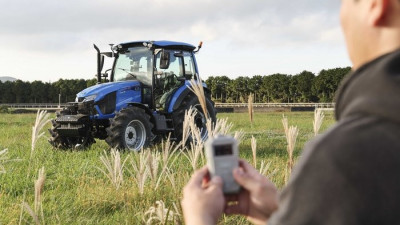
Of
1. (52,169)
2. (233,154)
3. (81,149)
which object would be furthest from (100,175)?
(233,154)

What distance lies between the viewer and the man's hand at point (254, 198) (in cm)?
113

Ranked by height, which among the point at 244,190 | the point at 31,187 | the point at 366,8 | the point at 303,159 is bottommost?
the point at 31,187

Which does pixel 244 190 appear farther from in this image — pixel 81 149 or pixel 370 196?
pixel 81 149

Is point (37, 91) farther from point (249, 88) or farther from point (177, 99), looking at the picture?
point (177, 99)

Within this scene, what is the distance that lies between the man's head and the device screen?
1.01 feet

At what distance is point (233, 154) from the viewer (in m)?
1.05

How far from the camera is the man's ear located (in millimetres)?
858

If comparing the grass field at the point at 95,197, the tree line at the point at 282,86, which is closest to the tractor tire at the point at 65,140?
the grass field at the point at 95,197

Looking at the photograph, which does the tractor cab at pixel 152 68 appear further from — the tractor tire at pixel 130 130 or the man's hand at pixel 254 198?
the man's hand at pixel 254 198

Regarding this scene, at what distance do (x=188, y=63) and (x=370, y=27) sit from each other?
9287 mm

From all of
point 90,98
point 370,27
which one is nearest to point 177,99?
point 90,98

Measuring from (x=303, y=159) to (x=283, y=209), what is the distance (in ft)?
0.29

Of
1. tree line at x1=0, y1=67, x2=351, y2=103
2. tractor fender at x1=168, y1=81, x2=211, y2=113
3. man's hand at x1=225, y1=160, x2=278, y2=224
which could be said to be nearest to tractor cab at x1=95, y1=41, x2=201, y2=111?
tractor fender at x1=168, y1=81, x2=211, y2=113

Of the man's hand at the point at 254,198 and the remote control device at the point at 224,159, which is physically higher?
the remote control device at the point at 224,159
